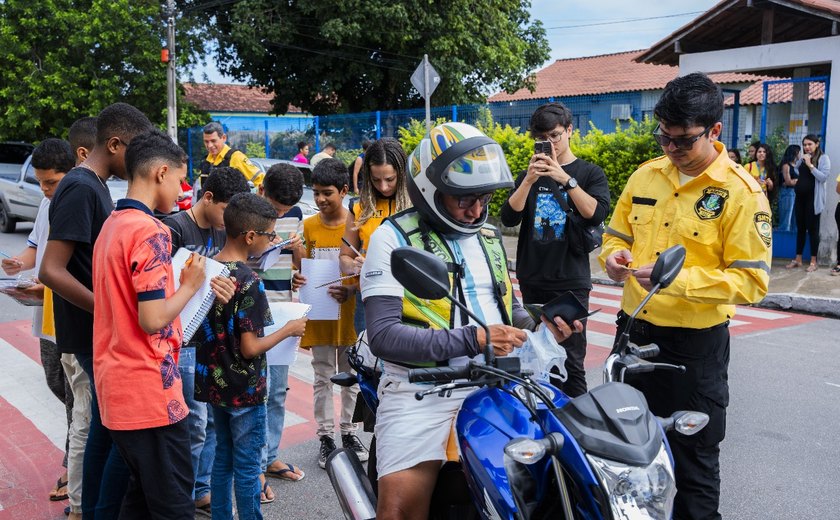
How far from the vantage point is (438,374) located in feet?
6.92

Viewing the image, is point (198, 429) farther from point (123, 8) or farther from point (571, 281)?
point (123, 8)

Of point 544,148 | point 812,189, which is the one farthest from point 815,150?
point 544,148

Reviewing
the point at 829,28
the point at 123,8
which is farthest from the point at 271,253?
the point at 123,8

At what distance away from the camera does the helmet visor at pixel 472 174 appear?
8.18ft

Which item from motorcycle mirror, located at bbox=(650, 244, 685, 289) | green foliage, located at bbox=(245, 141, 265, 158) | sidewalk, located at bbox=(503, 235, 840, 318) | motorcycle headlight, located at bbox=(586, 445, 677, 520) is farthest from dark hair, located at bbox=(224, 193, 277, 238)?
green foliage, located at bbox=(245, 141, 265, 158)

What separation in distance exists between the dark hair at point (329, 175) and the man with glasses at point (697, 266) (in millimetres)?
1853

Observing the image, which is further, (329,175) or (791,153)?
(791,153)

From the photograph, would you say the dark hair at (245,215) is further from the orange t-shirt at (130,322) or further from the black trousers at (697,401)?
the black trousers at (697,401)

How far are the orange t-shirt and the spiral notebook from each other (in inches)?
7.0

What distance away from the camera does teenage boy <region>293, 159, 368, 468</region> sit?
4508 millimetres

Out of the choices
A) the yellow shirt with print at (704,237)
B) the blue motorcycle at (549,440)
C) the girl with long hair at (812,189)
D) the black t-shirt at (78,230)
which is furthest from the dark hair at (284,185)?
the girl with long hair at (812,189)

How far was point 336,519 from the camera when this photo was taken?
12.7 feet

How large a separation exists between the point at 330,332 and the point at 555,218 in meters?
1.56

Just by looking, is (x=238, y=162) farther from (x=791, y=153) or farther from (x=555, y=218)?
(x=791, y=153)
